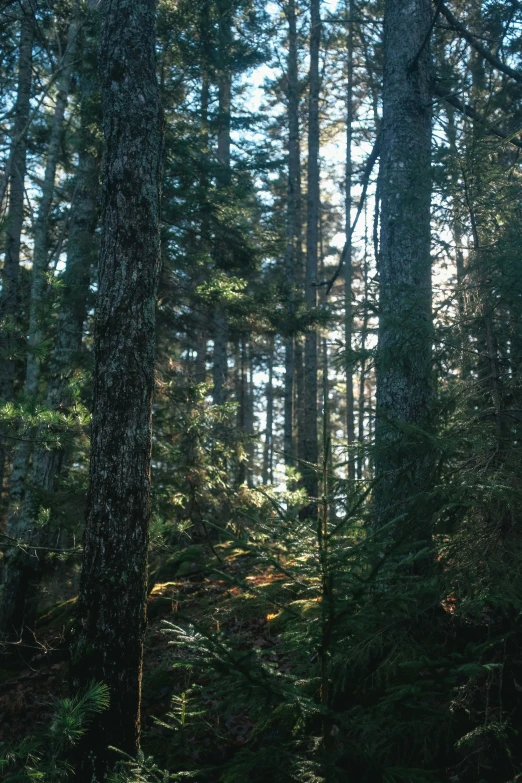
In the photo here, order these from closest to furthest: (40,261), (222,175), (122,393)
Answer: (122,393)
(222,175)
(40,261)

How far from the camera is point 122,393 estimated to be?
4.86 metres

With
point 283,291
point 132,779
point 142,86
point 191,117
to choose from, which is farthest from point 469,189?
point 191,117

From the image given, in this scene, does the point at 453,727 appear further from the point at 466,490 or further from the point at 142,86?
the point at 142,86

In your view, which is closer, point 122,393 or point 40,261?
point 122,393

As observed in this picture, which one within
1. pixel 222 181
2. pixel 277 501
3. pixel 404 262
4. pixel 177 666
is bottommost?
pixel 177 666

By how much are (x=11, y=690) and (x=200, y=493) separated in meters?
3.66

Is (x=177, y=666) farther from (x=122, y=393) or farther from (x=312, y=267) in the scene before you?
(x=312, y=267)

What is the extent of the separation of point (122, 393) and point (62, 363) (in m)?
4.68

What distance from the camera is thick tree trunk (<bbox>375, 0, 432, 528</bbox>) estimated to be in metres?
5.24

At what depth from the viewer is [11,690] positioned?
7.73m

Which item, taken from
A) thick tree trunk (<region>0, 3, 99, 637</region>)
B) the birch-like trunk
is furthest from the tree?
thick tree trunk (<region>0, 3, 99, 637</region>)

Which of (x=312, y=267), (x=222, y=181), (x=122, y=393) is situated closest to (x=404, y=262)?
(x=122, y=393)

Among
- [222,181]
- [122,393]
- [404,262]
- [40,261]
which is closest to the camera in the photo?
[122,393]

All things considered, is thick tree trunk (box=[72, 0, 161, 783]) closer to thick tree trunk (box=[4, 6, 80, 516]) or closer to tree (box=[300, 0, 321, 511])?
thick tree trunk (box=[4, 6, 80, 516])
